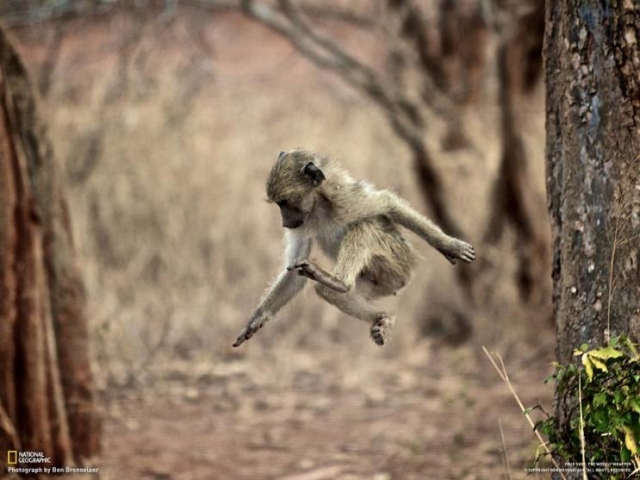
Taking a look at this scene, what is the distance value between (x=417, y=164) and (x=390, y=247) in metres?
5.70

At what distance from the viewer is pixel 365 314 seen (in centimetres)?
464

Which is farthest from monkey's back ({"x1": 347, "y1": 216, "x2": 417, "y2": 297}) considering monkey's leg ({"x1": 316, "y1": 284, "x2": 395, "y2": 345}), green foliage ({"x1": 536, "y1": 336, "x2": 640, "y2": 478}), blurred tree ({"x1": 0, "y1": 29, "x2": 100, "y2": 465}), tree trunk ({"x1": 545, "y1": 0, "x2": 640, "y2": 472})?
blurred tree ({"x1": 0, "y1": 29, "x2": 100, "y2": 465})

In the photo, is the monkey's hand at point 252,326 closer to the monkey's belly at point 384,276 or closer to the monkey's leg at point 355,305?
the monkey's leg at point 355,305

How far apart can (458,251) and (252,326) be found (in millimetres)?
978

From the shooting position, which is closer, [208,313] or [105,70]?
[208,313]

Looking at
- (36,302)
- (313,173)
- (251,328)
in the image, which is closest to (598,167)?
(313,173)

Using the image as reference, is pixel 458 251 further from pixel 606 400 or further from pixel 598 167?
pixel 606 400

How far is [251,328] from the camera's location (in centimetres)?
446

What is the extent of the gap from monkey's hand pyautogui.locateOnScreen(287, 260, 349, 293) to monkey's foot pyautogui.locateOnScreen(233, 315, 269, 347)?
1.35 ft

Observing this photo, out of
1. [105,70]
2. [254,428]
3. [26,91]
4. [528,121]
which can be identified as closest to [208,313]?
[254,428]

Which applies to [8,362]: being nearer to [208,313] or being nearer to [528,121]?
[208,313]

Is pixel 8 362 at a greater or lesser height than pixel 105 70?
lesser

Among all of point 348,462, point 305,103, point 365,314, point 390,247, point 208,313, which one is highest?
point 305,103

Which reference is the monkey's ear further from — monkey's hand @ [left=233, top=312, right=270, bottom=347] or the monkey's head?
monkey's hand @ [left=233, top=312, right=270, bottom=347]
